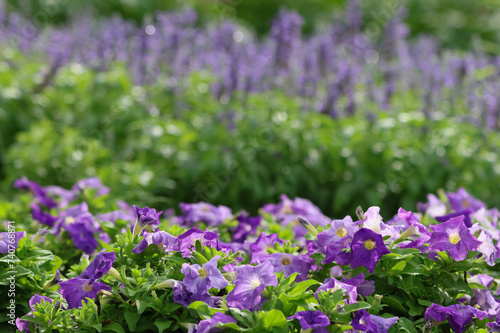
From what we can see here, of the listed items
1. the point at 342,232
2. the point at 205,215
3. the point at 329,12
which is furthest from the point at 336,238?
the point at 329,12

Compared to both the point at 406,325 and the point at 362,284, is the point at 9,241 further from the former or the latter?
the point at 406,325

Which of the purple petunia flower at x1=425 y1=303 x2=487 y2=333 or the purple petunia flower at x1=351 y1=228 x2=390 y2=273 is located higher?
the purple petunia flower at x1=351 y1=228 x2=390 y2=273

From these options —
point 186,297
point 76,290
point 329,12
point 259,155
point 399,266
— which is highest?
point 399,266

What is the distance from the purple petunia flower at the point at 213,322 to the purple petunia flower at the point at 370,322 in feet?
0.96

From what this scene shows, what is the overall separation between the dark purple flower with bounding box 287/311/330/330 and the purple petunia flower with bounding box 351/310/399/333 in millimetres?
90

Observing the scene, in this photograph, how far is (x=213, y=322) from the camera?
1393 mm

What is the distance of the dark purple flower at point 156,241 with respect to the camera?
162 cm

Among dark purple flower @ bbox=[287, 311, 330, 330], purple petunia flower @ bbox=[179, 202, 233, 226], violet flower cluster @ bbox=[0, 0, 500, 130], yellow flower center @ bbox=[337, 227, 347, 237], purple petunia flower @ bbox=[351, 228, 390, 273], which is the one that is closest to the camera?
dark purple flower @ bbox=[287, 311, 330, 330]

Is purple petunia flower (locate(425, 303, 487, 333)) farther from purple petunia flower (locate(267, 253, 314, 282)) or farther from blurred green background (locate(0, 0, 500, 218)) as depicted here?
blurred green background (locate(0, 0, 500, 218))

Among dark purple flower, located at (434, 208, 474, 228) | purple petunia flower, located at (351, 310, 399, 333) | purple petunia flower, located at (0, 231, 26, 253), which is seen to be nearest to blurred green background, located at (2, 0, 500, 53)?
dark purple flower, located at (434, 208, 474, 228)

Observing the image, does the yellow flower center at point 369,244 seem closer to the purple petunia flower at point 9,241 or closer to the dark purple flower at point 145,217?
the dark purple flower at point 145,217

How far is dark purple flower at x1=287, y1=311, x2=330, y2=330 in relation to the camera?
1380 mm

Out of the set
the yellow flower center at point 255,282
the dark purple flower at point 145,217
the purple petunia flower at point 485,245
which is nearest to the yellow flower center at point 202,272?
the yellow flower center at point 255,282

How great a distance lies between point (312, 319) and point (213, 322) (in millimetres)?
229
